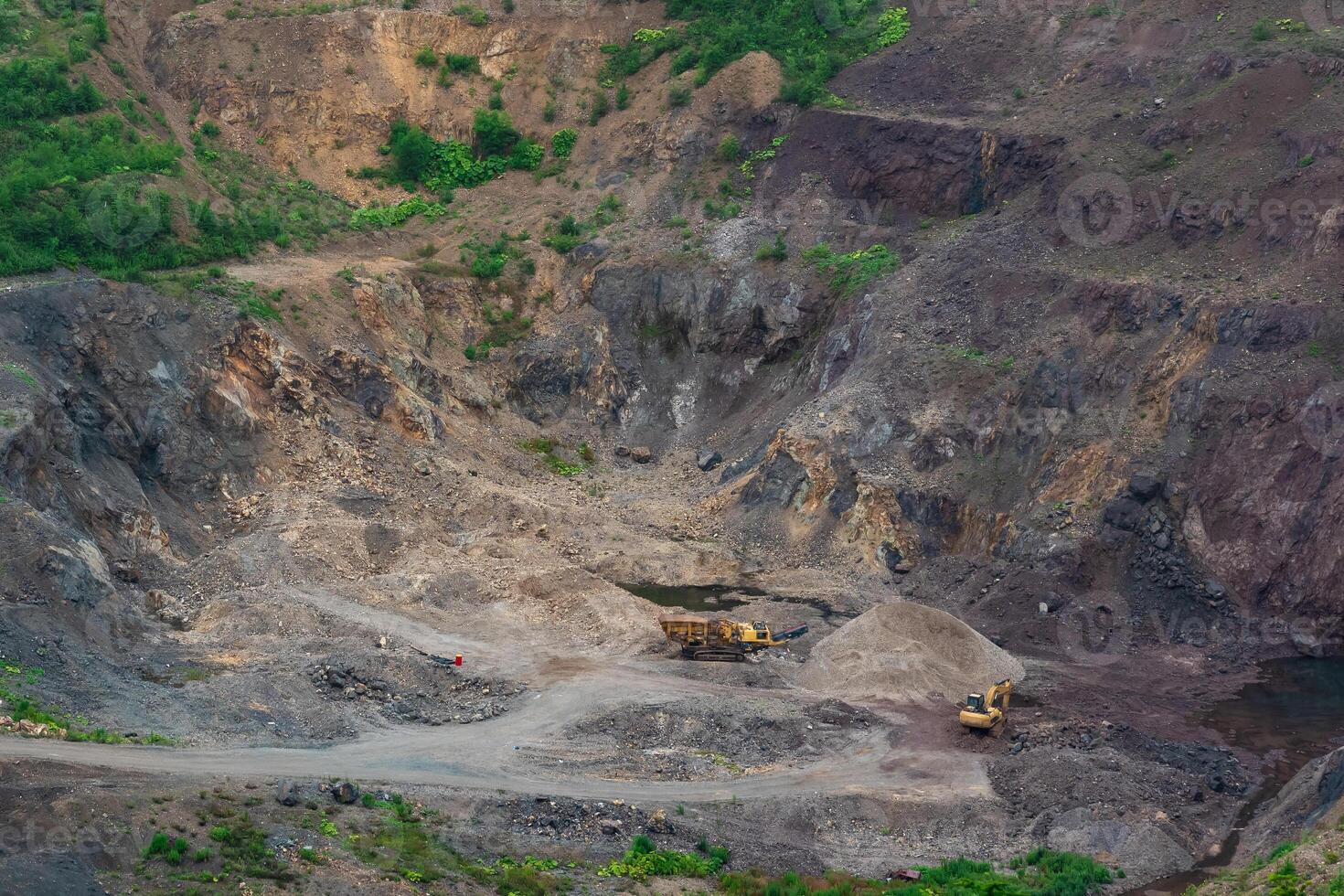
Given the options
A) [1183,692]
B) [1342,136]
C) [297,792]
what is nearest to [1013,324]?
[1342,136]

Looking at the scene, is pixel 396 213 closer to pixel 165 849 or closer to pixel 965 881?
pixel 165 849

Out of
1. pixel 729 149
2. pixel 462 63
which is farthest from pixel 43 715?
pixel 462 63

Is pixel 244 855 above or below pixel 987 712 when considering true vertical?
above

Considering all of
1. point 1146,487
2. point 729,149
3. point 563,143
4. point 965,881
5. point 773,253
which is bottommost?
point 965,881

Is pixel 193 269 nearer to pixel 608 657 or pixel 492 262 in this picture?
pixel 492 262

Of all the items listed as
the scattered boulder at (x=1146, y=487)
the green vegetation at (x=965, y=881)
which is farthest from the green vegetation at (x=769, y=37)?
the green vegetation at (x=965, y=881)

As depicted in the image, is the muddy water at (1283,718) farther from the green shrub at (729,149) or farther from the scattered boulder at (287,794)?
the green shrub at (729,149)
